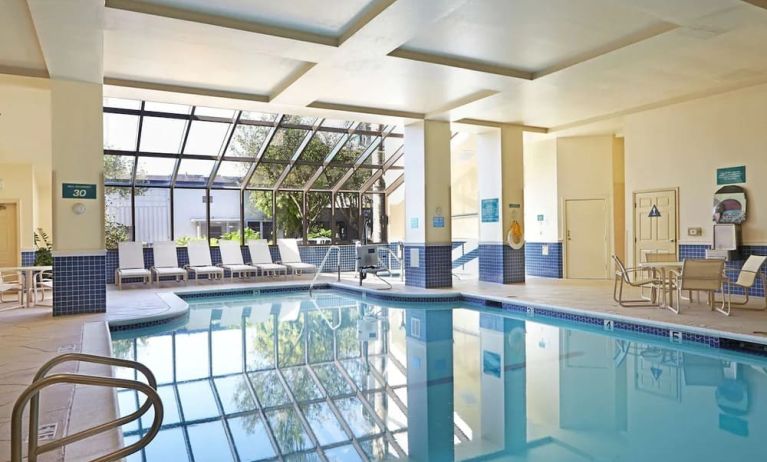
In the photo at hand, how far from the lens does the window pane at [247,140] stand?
1020 centimetres

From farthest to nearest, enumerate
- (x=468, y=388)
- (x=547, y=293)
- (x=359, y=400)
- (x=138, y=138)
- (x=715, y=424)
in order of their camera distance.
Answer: (x=138, y=138), (x=547, y=293), (x=468, y=388), (x=359, y=400), (x=715, y=424)

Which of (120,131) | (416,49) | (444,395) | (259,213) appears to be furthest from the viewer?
(259,213)

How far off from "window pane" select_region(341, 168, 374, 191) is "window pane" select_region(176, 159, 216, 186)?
3.27 m

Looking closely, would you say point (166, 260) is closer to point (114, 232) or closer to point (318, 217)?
point (114, 232)

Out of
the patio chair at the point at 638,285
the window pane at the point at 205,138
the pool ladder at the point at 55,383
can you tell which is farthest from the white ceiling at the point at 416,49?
the pool ladder at the point at 55,383

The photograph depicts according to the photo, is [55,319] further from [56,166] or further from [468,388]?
[468,388]

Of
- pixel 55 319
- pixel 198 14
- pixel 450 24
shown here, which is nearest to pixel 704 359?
pixel 450 24

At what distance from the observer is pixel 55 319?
237 inches

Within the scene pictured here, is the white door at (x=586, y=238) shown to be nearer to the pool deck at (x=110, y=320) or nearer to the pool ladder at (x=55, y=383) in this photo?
A: the pool deck at (x=110, y=320)

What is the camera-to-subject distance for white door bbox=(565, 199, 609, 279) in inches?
420

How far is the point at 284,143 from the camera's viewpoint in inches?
429

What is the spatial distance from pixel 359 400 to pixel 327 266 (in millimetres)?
9173

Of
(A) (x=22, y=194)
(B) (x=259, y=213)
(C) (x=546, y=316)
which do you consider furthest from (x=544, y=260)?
(A) (x=22, y=194)

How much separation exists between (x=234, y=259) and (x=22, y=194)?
4152 millimetres
